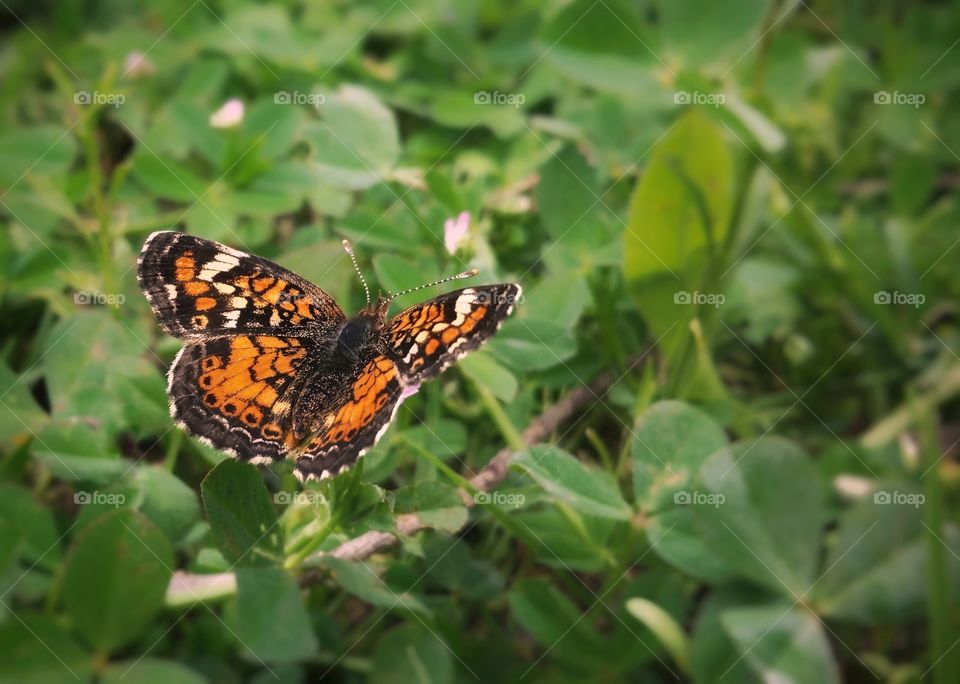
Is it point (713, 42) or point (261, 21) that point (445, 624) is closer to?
point (713, 42)

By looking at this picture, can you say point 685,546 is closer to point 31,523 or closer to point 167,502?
point 167,502

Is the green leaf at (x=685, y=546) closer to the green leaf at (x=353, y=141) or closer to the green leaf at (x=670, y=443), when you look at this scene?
the green leaf at (x=670, y=443)

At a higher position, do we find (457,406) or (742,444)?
(742,444)

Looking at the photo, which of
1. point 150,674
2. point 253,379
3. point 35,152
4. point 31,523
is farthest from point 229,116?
point 150,674

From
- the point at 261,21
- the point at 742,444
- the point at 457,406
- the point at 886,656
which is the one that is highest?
the point at 261,21

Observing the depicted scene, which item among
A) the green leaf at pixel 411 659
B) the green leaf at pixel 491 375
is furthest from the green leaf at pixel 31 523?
the green leaf at pixel 491 375

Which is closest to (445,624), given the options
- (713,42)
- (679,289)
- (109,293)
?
(679,289)
